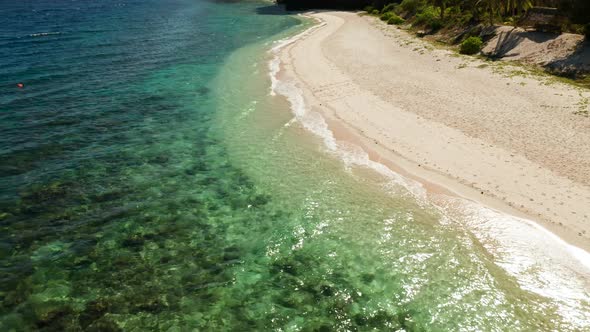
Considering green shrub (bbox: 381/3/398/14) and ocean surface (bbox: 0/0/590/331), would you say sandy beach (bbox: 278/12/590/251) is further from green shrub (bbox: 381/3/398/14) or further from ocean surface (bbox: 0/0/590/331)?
green shrub (bbox: 381/3/398/14)

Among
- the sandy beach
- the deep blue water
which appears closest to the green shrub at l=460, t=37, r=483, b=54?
the sandy beach

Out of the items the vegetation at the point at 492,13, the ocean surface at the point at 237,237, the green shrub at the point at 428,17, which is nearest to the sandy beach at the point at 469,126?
the ocean surface at the point at 237,237

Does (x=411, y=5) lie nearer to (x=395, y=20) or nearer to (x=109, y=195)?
(x=395, y=20)

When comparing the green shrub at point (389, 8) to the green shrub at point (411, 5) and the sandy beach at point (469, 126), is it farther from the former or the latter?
the sandy beach at point (469, 126)

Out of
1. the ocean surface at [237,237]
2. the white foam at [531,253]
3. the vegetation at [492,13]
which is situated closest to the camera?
the ocean surface at [237,237]

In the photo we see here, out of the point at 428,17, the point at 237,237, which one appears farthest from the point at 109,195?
the point at 428,17

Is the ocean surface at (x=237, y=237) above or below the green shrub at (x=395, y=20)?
below

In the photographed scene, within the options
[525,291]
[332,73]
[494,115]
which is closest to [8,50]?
[332,73]

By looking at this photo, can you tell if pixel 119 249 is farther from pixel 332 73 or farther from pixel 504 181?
pixel 332 73
